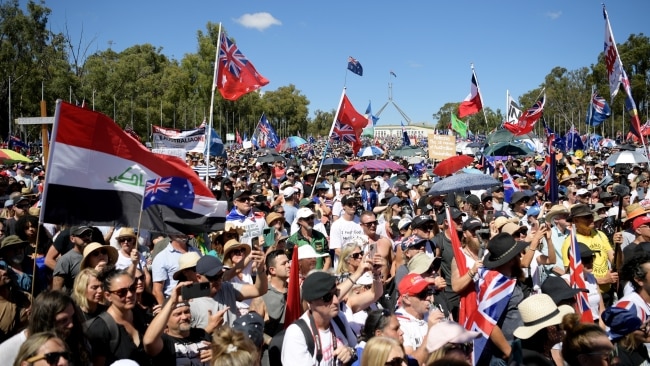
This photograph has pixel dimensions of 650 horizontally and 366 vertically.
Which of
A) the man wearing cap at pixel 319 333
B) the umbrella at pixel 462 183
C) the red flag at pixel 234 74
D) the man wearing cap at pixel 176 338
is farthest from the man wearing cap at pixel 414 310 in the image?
the red flag at pixel 234 74

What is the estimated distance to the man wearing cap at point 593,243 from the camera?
6387mm

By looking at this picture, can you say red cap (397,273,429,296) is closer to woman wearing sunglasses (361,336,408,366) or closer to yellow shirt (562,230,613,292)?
woman wearing sunglasses (361,336,408,366)

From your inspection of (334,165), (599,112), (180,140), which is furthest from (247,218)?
(599,112)

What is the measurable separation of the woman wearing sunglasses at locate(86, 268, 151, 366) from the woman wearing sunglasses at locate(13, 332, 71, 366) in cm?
57

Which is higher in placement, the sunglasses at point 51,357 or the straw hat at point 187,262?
the straw hat at point 187,262

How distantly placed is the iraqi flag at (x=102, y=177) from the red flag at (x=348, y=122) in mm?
8536

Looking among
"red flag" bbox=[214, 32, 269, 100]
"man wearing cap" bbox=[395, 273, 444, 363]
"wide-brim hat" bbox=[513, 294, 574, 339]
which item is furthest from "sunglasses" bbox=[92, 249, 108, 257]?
"red flag" bbox=[214, 32, 269, 100]

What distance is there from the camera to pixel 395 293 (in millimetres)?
6195

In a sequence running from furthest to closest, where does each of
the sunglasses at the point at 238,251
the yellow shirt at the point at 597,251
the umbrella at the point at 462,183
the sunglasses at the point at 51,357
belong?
the umbrella at the point at 462,183 → the yellow shirt at the point at 597,251 → the sunglasses at the point at 238,251 → the sunglasses at the point at 51,357

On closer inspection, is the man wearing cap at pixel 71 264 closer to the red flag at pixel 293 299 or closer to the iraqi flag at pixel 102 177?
the iraqi flag at pixel 102 177

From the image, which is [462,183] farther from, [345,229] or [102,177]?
[102,177]

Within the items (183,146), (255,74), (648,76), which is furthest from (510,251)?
(648,76)

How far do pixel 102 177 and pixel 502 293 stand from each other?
10.5 ft

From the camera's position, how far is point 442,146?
55.2 ft
